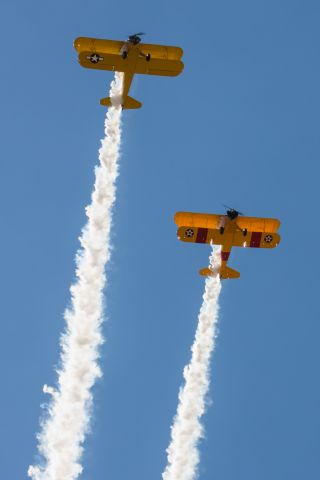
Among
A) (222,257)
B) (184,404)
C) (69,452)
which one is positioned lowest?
(69,452)

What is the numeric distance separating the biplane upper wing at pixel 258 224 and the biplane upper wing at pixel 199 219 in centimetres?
151

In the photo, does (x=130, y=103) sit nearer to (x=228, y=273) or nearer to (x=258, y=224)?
(x=258, y=224)

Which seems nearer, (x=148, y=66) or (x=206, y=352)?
(x=148, y=66)

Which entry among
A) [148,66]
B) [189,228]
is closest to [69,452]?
[189,228]

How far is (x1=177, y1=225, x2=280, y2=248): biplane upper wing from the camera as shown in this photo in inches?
3595

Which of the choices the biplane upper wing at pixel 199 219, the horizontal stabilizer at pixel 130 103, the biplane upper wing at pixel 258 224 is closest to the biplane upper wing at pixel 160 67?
the horizontal stabilizer at pixel 130 103

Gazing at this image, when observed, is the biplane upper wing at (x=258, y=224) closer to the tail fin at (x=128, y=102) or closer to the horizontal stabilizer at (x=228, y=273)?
the horizontal stabilizer at (x=228, y=273)

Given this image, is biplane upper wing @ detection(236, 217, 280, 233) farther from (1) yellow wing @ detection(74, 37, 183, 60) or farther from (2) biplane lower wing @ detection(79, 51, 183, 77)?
(1) yellow wing @ detection(74, 37, 183, 60)

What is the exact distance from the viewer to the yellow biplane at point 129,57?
88.1 meters

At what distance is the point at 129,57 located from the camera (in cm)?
8819

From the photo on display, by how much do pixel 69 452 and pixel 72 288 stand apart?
10.1 m

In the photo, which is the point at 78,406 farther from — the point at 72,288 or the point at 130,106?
the point at 130,106

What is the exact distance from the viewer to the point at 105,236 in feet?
305

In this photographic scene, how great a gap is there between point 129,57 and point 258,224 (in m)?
12.9
